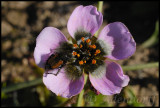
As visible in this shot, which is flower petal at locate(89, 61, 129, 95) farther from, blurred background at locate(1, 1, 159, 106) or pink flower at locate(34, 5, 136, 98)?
blurred background at locate(1, 1, 159, 106)

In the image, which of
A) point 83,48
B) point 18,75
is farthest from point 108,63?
point 18,75

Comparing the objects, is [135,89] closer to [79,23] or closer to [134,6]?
[134,6]

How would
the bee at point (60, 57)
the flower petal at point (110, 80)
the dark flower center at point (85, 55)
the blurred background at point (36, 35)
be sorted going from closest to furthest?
the flower petal at point (110, 80)
the bee at point (60, 57)
the dark flower center at point (85, 55)
the blurred background at point (36, 35)

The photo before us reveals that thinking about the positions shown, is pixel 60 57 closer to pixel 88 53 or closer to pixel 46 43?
pixel 46 43

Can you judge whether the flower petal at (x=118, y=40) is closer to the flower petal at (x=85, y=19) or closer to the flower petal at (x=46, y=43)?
the flower petal at (x=85, y=19)

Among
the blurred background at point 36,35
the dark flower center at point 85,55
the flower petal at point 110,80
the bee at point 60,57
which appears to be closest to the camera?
the flower petal at point 110,80

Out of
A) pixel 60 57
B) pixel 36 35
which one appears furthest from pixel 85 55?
pixel 36 35

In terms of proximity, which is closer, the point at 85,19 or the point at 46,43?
the point at 46,43

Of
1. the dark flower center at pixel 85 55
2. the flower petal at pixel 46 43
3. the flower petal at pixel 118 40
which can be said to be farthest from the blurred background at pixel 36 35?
the flower petal at pixel 118 40

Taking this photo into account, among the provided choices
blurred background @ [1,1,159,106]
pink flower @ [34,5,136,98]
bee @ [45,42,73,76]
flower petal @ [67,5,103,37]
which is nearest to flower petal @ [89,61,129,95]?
pink flower @ [34,5,136,98]
